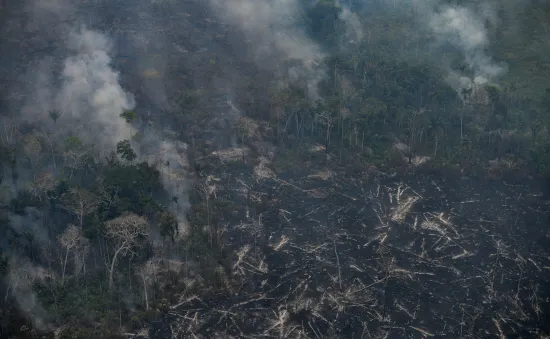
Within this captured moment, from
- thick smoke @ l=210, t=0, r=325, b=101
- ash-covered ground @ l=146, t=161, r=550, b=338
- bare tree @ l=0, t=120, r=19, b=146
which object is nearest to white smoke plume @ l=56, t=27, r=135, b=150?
bare tree @ l=0, t=120, r=19, b=146

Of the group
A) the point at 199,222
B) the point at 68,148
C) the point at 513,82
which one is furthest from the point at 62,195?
the point at 513,82

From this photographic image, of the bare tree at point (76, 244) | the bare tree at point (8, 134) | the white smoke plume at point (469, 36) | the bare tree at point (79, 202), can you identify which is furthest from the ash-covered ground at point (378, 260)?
the white smoke plume at point (469, 36)

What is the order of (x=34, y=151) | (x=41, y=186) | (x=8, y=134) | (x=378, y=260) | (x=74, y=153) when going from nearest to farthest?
(x=378, y=260) → (x=41, y=186) → (x=74, y=153) → (x=34, y=151) → (x=8, y=134)

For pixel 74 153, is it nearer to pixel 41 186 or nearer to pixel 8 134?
pixel 41 186

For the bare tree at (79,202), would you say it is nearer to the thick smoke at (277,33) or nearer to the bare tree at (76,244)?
the bare tree at (76,244)

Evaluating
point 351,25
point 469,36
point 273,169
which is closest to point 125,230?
point 273,169

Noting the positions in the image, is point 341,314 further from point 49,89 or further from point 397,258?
point 49,89
